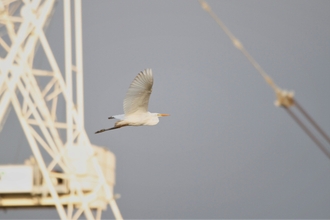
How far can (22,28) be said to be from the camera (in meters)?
39.7

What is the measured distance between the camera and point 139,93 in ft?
92.2

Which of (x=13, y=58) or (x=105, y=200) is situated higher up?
(x=13, y=58)

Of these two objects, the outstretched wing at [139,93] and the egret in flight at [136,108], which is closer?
the outstretched wing at [139,93]

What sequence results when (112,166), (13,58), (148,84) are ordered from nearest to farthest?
(148,84), (13,58), (112,166)

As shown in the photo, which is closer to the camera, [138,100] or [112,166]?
[138,100]

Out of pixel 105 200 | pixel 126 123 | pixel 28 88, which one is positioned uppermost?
pixel 28 88

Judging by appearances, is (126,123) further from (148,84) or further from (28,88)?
(28,88)

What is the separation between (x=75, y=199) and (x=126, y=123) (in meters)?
12.9

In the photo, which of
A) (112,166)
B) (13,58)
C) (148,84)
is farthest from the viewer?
(112,166)

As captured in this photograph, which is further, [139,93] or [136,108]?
[136,108]

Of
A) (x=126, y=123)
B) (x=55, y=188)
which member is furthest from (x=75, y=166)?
(x=126, y=123)

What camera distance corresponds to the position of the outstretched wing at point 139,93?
2703cm

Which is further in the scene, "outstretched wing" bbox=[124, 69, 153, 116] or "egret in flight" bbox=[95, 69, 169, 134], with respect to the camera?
"egret in flight" bbox=[95, 69, 169, 134]

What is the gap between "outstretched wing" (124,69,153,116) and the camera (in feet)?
88.7
